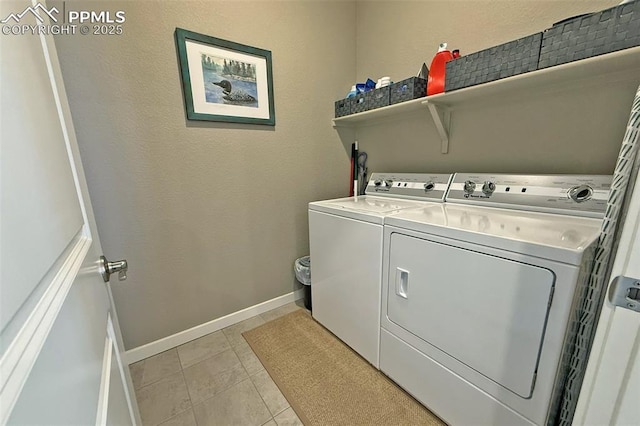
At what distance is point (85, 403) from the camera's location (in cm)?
37

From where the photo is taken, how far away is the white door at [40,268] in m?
0.23

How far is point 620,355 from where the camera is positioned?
0.47m

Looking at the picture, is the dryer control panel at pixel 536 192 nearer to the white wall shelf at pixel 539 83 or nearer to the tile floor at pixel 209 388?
the white wall shelf at pixel 539 83

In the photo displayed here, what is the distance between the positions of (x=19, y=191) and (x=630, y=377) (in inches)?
39.1

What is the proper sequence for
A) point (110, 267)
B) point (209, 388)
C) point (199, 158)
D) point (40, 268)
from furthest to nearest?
point (199, 158) < point (209, 388) < point (110, 267) < point (40, 268)

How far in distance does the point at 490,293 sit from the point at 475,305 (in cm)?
8

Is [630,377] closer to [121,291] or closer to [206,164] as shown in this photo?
[206,164]

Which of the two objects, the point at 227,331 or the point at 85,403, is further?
the point at 227,331

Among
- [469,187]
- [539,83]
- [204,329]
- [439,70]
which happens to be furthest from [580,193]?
[204,329]

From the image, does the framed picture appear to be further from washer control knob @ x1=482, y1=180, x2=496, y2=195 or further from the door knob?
washer control knob @ x1=482, y1=180, x2=496, y2=195

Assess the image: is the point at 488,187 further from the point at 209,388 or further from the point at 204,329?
the point at 204,329

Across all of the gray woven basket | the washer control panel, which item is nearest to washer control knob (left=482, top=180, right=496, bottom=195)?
the washer control panel

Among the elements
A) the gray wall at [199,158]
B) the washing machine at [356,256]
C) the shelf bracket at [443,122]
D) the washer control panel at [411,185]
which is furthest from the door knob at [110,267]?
the shelf bracket at [443,122]

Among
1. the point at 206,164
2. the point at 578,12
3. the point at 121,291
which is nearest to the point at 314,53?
the point at 206,164
